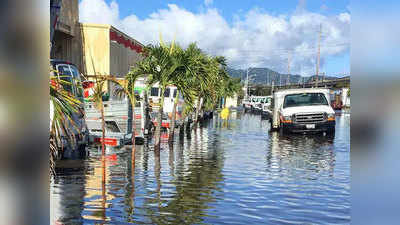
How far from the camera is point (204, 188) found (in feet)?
32.2

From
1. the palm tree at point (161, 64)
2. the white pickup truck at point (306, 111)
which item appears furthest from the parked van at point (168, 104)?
the palm tree at point (161, 64)

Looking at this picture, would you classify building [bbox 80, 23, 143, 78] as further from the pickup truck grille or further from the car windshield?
the pickup truck grille

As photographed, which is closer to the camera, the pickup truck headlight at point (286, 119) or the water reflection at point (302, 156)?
the water reflection at point (302, 156)

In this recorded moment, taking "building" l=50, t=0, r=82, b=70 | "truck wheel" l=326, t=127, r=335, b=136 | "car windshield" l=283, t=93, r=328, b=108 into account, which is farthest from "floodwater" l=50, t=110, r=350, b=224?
"building" l=50, t=0, r=82, b=70

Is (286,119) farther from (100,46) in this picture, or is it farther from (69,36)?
(69,36)

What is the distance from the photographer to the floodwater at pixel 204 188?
7.45 m

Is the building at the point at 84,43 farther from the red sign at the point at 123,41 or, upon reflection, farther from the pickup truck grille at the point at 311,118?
the pickup truck grille at the point at 311,118

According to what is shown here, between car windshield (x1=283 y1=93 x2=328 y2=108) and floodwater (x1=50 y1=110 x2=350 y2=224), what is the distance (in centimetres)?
724

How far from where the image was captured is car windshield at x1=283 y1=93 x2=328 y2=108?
931 inches

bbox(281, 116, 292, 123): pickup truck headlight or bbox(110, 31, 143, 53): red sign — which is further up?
bbox(110, 31, 143, 53): red sign

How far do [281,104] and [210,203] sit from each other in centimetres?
1695

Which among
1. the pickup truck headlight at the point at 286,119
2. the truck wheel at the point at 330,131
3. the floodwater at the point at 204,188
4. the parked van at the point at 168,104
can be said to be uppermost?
the parked van at the point at 168,104
